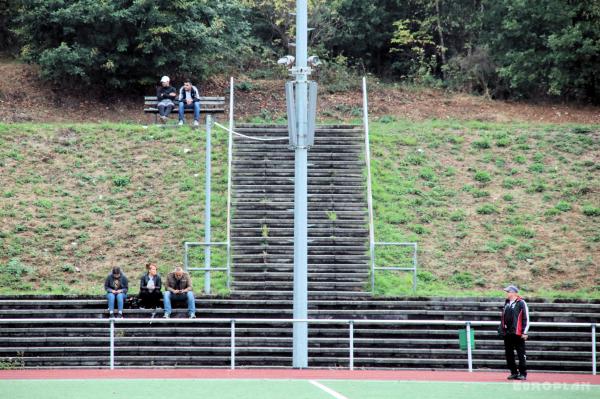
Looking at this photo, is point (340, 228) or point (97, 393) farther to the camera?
Result: point (340, 228)

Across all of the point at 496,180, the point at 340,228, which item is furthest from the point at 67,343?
the point at 496,180

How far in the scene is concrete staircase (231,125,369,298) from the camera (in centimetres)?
2758

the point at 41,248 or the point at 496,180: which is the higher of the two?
the point at 496,180

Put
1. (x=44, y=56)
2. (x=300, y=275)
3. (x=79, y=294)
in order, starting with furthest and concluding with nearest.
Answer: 1. (x=44, y=56)
2. (x=79, y=294)
3. (x=300, y=275)

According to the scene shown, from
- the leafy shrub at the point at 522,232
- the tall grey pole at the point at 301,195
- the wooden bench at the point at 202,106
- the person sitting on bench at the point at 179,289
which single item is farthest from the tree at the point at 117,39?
the tall grey pole at the point at 301,195

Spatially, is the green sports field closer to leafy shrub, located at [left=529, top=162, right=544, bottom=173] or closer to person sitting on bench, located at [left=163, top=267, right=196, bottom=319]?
person sitting on bench, located at [left=163, top=267, right=196, bottom=319]

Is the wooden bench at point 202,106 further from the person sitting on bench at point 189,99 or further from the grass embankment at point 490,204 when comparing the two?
the grass embankment at point 490,204

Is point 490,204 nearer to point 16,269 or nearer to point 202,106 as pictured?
point 202,106

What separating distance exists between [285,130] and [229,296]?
30.9 feet

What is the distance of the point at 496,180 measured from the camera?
33531 mm

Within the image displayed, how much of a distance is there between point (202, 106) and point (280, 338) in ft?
48.8

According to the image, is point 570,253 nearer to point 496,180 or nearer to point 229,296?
point 496,180

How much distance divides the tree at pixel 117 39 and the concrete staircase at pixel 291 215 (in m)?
6.15

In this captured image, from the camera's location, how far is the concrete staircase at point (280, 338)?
2381 centimetres
